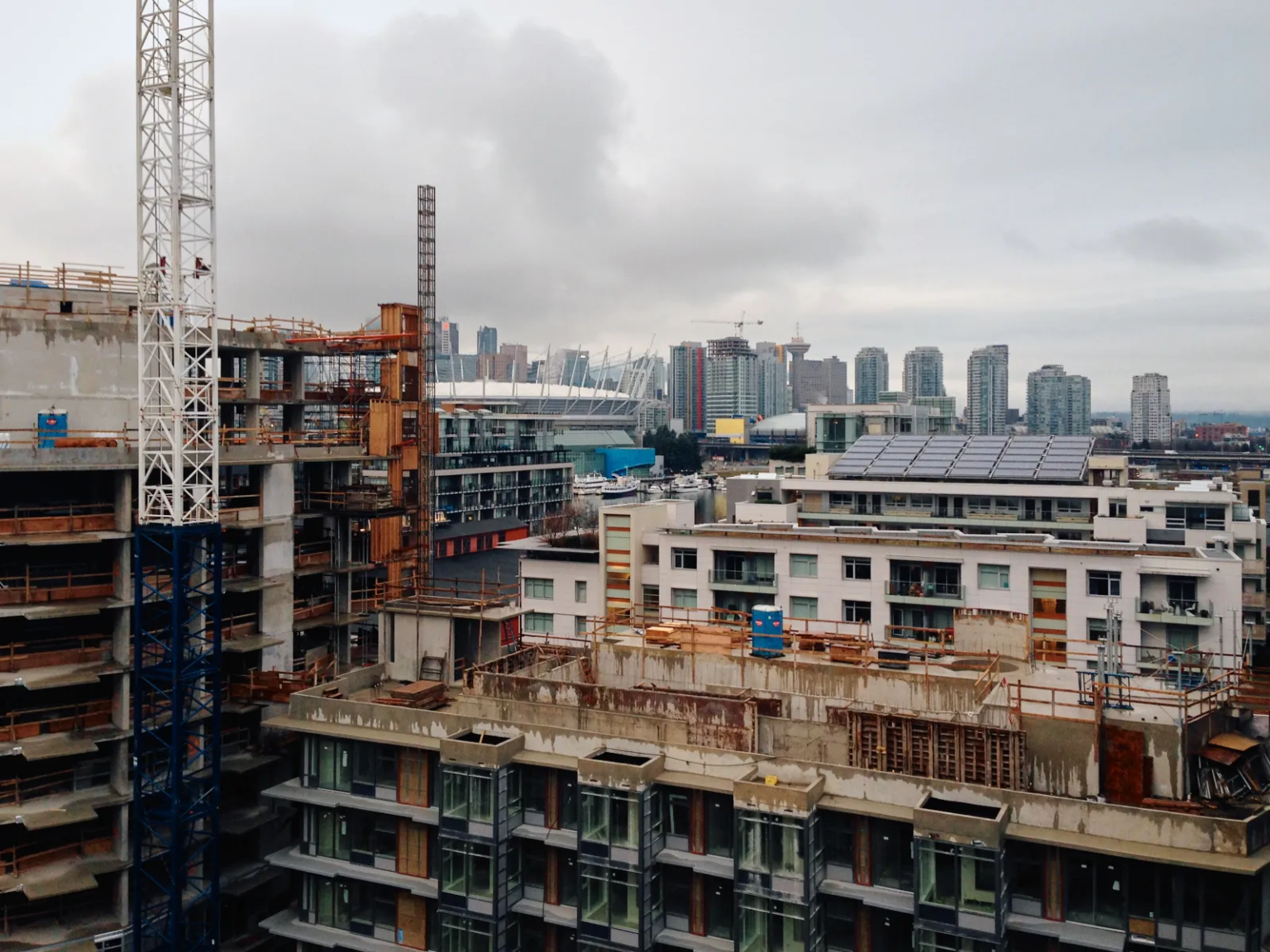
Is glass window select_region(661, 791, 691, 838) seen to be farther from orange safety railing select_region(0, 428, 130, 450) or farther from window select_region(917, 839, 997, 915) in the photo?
orange safety railing select_region(0, 428, 130, 450)

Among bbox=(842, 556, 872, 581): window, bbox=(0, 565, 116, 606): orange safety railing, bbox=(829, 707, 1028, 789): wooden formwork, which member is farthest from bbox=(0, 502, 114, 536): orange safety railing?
bbox=(842, 556, 872, 581): window

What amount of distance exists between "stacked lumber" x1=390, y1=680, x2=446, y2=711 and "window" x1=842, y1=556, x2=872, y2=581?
79.9ft

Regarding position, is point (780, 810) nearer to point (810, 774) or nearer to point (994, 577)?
point (810, 774)

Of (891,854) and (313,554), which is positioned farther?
(313,554)

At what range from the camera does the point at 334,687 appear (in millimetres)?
32094

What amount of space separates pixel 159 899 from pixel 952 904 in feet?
81.4

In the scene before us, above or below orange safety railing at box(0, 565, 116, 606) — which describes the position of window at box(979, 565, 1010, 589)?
below

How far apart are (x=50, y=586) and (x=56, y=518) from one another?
3005 mm

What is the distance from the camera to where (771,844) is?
23.0 meters

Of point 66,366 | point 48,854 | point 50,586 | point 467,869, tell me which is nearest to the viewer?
point 467,869

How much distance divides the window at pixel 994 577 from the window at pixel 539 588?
22567 millimetres

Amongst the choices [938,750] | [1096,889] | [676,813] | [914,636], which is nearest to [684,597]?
[914,636]

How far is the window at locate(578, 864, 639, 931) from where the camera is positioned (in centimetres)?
2467

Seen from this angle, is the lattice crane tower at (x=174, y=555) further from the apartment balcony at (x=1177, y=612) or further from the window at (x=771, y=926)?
the apartment balcony at (x=1177, y=612)
